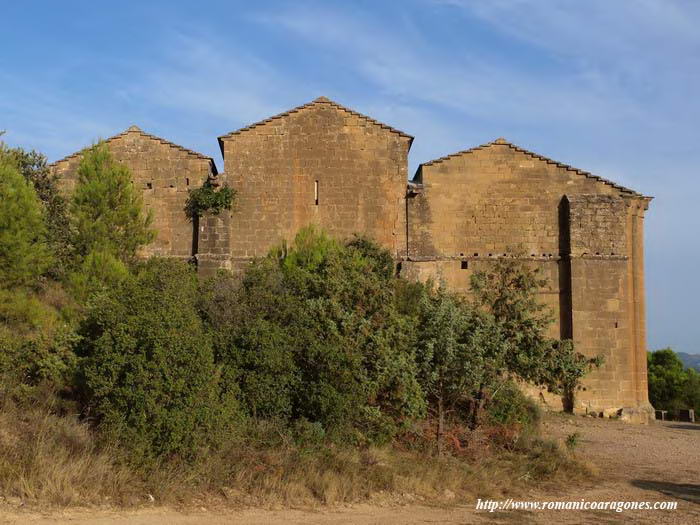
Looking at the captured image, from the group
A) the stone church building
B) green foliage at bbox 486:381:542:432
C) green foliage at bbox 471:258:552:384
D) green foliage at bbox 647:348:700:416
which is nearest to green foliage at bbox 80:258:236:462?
green foliage at bbox 471:258:552:384

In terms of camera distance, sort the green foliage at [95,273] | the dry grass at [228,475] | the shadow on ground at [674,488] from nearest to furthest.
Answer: the dry grass at [228,475], the shadow on ground at [674,488], the green foliage at [95,273]

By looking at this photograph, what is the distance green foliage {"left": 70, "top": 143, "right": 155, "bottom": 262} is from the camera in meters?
16.8

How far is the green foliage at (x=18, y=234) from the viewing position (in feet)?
47.0

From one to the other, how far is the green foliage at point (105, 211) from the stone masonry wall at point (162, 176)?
8.67ft

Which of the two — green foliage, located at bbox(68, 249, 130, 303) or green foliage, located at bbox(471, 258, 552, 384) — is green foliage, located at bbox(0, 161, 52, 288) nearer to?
green foliage, located at bbox(68, 249, 130, 303)

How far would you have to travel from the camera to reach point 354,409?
36.8 feet

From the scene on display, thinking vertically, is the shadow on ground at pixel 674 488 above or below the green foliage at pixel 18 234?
below

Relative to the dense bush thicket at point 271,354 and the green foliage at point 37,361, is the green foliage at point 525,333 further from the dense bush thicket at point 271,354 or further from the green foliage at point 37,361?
the green foliage at point 37,361

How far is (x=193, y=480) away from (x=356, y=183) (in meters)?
13.0

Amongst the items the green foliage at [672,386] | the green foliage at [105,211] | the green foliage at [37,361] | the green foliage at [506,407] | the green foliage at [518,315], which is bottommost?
the green foliage at [672,386]

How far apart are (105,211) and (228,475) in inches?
385

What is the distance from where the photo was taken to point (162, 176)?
21.1 meters

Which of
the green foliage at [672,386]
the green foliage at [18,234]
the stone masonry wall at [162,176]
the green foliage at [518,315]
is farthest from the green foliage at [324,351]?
the green foliage at [672,386]

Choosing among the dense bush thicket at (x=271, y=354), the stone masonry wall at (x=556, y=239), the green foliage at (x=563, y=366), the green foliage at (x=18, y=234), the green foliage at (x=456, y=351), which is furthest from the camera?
the stone masonry wall at (x=556, y=239)
